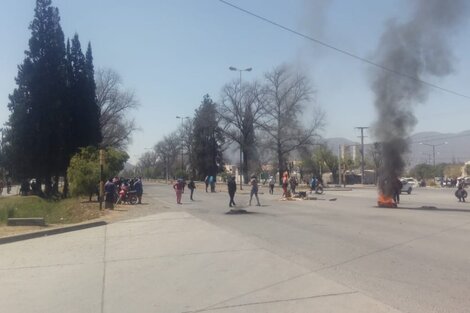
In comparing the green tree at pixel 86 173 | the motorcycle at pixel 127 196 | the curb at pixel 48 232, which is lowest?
Result: the curb at pixel 48 232

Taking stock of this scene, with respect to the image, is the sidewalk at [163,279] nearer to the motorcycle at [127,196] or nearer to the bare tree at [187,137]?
the motorcycle at [127,196]

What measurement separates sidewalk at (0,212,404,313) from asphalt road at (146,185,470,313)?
1.40ft

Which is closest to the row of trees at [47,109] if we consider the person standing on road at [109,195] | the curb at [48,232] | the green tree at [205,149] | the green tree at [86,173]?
the green tree at [86,173]

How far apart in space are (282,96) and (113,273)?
57819mm

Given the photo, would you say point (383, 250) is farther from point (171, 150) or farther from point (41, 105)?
point (171, 150)

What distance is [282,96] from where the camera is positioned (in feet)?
214

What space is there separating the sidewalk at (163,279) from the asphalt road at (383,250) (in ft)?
1.40

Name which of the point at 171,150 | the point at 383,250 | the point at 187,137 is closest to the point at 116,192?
the point at 383,250

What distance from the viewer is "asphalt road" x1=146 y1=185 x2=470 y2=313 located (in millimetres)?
6801

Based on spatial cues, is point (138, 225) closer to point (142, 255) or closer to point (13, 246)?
point (13, 246)

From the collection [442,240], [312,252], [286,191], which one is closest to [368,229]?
[442,240]

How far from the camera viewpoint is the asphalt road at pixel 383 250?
6801 mm

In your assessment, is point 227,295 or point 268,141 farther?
point 268,141

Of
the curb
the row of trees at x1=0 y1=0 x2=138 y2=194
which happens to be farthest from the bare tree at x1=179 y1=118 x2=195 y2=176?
the curb
